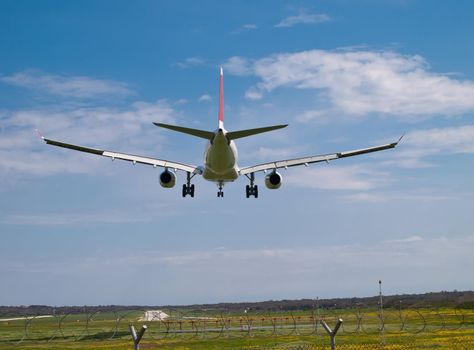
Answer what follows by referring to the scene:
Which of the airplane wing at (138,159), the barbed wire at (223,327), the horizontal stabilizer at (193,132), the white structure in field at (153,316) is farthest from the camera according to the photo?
the white structure in field at (153,316)

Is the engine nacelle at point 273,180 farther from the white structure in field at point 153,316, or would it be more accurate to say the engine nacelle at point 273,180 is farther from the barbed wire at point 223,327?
the white structure in field at point 153,316

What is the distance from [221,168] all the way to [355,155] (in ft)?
40.2

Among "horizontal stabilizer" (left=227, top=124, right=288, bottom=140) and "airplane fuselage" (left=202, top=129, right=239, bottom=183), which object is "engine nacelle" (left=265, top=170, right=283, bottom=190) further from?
"horizontal stabilizer" (left=227, top=124, right=288, bottom=140)

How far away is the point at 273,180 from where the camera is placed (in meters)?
44.3

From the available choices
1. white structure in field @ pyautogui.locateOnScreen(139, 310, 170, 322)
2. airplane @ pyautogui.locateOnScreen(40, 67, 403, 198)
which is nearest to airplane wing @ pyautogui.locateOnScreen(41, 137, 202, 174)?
airplane @ pyautogui.locateOnScreen(40, 67, 403, 198)

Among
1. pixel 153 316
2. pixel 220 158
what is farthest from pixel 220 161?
pixel 153 316

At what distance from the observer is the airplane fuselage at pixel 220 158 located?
3625 centimetres

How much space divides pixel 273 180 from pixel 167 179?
7.93 meters

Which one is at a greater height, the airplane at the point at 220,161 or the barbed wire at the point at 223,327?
the airplane at the point at 220,161

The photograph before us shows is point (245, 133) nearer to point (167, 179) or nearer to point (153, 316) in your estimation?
point (167, 179)

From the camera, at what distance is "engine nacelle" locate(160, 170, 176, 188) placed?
42531mm

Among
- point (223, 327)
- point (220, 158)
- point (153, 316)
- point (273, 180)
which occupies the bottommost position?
point (223, 327)

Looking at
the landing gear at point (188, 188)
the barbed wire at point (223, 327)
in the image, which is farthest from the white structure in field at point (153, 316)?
the landing gear at point (188, 188)

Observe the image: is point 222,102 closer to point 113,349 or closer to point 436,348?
point 113,349
